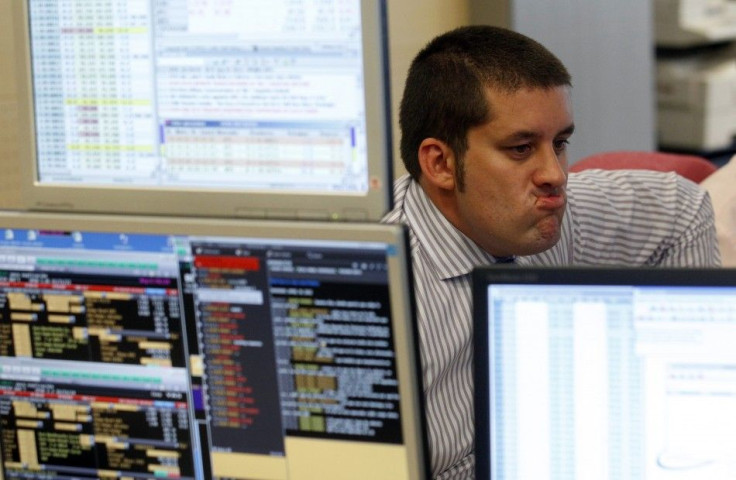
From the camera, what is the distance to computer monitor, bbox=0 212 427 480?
3.67 feet

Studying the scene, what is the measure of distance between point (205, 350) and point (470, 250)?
21.5 inches

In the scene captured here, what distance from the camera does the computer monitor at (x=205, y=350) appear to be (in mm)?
1119

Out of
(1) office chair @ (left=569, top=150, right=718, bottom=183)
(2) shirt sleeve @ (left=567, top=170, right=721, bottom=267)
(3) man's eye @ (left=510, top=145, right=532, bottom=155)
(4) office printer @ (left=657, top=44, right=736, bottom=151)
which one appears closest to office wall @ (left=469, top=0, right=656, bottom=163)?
(4) office printer @ (left=657, top=44, right=736, bottom=151)

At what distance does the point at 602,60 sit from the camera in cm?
434

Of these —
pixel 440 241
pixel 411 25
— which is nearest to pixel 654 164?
pixel 440 241

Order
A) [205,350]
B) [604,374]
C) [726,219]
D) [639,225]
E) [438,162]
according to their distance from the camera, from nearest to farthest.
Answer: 1. [604,374]
2. [205,350]
3. [438,162]
4. [639,225]
5. [726,219]

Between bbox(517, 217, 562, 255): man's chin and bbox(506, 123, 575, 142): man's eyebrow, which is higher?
bbox(506, 123, 575, 142): man's eyebrow

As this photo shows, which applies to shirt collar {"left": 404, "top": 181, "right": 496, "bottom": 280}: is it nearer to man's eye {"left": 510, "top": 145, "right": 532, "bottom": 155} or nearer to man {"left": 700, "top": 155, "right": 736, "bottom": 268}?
man's eye {"left": 510, "top": 145, "right": 532, "bottom": 155}

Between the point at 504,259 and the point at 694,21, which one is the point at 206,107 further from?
the point at 694,21

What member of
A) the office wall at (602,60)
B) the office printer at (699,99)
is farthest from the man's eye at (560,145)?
the office printer at (699,99)

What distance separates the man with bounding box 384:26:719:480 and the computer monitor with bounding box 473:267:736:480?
12.1 inches

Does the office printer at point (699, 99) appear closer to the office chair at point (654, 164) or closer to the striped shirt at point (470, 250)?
the office chair at point (654, 164)

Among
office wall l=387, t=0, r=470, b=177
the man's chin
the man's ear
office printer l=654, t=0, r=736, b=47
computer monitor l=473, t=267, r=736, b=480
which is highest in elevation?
office printer l=654, t=0, r=736, b=47

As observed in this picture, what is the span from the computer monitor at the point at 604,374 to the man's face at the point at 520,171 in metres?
0.46
